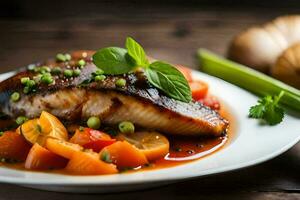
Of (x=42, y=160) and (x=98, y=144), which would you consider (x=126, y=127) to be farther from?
(x=42, y=160)

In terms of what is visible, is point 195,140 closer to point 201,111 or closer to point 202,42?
point 201,111

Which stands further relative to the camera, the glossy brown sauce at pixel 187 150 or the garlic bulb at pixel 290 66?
the garlic bulb at pixel 290 66

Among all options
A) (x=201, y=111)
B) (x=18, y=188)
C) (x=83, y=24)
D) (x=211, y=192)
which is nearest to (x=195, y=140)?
(x=201, y=111)

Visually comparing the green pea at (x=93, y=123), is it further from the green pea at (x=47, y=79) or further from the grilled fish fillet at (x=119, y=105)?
the green pea at (x=47, y=79)

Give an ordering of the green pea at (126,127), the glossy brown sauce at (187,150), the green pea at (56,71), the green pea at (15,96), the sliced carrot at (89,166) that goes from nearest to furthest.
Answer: the sliced carrot at (89,166)
the glossy brown sauce at (187,150)
the green pea at (126,127)
the green pea at (15,96)
the green pea at (56,71)

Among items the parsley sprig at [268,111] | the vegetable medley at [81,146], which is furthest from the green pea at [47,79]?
the parsley sprig at [268,111]

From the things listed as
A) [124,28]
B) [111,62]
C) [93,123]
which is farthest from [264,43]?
Answer: [93,123]
